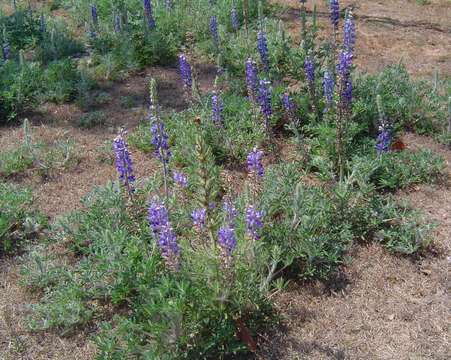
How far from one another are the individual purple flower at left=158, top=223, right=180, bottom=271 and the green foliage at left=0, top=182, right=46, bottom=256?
1.74 m

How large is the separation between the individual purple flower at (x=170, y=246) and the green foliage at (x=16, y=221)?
5.70 ft

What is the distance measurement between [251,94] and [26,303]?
2703 mm

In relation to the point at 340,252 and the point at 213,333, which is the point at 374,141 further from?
the point at 213,333

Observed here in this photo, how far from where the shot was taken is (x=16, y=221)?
4.72 meters

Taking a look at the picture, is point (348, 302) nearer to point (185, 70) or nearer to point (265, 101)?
point (265, 101)

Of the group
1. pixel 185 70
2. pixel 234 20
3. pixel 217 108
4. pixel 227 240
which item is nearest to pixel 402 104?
pixel 217 108

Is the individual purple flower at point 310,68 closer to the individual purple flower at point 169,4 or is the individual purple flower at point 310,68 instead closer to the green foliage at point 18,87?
the green foliage at point 18,87

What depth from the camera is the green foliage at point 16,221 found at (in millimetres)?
4574

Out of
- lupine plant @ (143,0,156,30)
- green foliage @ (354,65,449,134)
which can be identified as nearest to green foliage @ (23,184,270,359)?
green foliage @ (354,65,449,134)

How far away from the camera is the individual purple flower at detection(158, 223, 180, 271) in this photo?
131 inches

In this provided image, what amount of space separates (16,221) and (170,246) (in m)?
1.96

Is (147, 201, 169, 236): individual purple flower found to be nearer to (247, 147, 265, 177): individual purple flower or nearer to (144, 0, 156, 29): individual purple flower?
(247, 147, 265, 177): individual purple flower

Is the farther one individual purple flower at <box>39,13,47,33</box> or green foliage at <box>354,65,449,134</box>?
individual purple flower at <box>39,13,47,33</box>

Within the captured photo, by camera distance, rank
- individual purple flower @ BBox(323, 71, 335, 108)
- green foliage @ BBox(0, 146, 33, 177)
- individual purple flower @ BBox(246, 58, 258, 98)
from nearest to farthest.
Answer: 1. individual purple flower @ BBox(246, 58, 258, 98)
2. individual purple flower @ BBox(323, 71, 335, 108)
3. green foliage @ BBox(0, 146, 33, 177)
